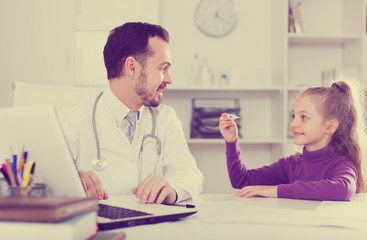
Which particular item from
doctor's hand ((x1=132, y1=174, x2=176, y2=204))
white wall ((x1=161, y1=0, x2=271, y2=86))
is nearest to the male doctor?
doctor's hand ((x1=132, y1=174, x2=176, y2=204))

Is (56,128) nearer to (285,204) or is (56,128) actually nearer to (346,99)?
(285,204)

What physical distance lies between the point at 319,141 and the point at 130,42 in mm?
822

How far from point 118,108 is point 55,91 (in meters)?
0.29

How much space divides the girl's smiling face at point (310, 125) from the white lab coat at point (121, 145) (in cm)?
39

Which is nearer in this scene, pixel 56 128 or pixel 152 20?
pixel 56 128

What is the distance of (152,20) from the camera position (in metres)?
3.29

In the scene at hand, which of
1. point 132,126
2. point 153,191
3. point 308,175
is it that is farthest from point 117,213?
point 308,175

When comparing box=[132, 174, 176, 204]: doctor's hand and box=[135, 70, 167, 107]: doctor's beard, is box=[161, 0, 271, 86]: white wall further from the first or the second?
box=[132, 174, 176, 204]: doctor's hand

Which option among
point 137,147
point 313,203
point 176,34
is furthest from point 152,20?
point 313,203

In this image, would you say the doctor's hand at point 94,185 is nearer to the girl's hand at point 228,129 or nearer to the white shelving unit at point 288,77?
the girl's hand at point 228,129

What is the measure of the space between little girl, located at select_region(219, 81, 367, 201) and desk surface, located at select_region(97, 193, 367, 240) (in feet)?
1.26

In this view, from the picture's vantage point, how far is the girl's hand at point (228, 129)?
162 centimetres

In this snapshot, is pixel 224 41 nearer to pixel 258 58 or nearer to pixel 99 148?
pixel 258 58

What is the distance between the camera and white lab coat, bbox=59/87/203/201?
1.55m
